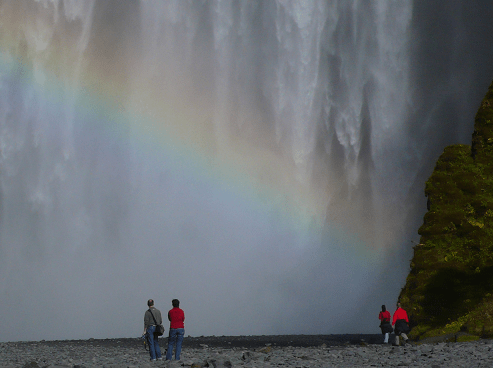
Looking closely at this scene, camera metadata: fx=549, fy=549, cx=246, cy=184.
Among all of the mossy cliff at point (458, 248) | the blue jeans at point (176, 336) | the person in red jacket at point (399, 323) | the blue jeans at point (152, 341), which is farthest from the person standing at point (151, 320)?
the mossy cliff at point (458, 248)

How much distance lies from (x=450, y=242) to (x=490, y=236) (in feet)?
8.05

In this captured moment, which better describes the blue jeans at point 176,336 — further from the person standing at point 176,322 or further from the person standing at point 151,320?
the person standing at point 151,320

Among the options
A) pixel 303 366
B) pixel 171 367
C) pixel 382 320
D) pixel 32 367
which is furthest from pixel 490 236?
pixel 32 367

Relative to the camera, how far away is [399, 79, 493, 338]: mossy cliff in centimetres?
3259

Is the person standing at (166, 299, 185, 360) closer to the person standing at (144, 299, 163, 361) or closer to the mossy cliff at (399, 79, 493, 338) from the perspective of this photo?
the person standing at (144, 299, 163, 361)

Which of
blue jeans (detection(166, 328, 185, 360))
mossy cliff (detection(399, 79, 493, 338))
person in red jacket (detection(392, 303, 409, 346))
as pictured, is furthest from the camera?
mossy cliff (detection(399, 79, 493, 338))

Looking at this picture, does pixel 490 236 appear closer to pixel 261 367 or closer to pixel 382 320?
pixel 382 320

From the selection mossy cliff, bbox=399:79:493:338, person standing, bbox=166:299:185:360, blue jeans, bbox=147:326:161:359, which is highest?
mossy cliff, bbox=399:79:493:338

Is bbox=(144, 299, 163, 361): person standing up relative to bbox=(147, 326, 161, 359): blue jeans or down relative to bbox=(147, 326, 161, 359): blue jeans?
up

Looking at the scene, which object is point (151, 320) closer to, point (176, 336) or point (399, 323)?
point (176, 336)

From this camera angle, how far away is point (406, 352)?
23156 mm

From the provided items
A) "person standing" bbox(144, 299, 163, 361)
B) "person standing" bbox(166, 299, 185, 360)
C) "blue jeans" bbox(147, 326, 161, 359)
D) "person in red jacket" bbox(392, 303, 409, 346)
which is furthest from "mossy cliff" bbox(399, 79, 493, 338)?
"person standing" bbox(144, 299, 163, 361)

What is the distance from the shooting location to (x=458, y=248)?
115 ft

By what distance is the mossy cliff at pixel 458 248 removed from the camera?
32594 millimetres
